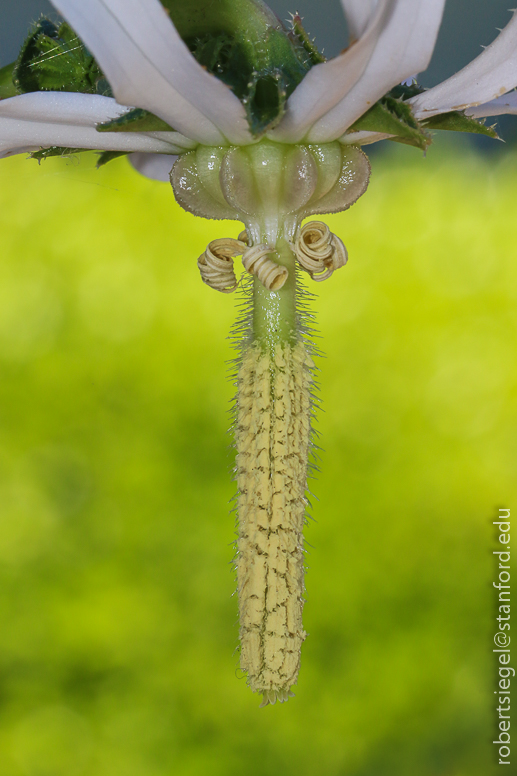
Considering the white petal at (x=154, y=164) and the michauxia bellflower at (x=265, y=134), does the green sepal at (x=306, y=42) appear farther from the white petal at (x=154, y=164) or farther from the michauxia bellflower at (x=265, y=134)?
the white petal at (x=154, y=164)

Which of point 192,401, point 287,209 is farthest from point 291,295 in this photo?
point 192,401

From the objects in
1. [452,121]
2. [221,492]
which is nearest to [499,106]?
[452,121]

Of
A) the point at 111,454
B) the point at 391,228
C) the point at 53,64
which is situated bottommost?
the point at 53,64

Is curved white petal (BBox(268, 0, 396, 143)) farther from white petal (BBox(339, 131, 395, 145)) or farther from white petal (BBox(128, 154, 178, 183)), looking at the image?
white petal (BBox(128, 154, 178, 183))

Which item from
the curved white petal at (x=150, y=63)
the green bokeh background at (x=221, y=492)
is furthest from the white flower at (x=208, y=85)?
the green bokeh background at (x=221, y=492)

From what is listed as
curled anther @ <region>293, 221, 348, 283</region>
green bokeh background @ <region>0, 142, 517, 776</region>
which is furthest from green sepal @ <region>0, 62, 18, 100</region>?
green bokeh background @ <region>0, 142, 517, 776</region>

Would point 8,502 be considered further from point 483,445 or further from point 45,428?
point 483,445
